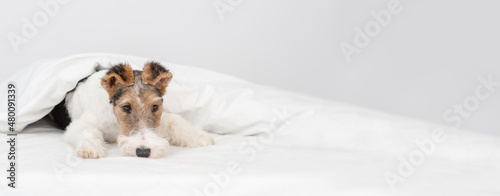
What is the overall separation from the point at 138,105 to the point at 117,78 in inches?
7.2

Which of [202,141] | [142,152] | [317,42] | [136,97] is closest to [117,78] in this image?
[136,97]

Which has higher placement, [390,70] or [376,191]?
[390,70]

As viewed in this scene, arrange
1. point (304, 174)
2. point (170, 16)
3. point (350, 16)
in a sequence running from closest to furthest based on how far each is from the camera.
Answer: point (304, 174) → point (170, 16) → point (350, 16)

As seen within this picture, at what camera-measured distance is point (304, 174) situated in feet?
7.63

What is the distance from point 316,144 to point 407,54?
108 inches

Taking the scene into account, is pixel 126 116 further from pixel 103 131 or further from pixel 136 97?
Answer: pixel 103 131

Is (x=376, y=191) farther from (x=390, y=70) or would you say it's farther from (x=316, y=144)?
(x=390, y=70)

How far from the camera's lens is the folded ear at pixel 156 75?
2.95 metres

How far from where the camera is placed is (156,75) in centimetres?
298

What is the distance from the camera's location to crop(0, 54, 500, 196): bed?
86.6 inches

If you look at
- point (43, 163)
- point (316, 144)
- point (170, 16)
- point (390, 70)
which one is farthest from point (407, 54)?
point (43, 163)

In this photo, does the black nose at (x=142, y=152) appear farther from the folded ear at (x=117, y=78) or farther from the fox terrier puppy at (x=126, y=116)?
the folded ear at (x=117, y=78)

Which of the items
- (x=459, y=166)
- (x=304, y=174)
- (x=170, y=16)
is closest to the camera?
(x=304, y=174)

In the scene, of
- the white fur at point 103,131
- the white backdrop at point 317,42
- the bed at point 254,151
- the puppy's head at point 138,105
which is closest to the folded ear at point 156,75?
the puppy's head at point 138,105
